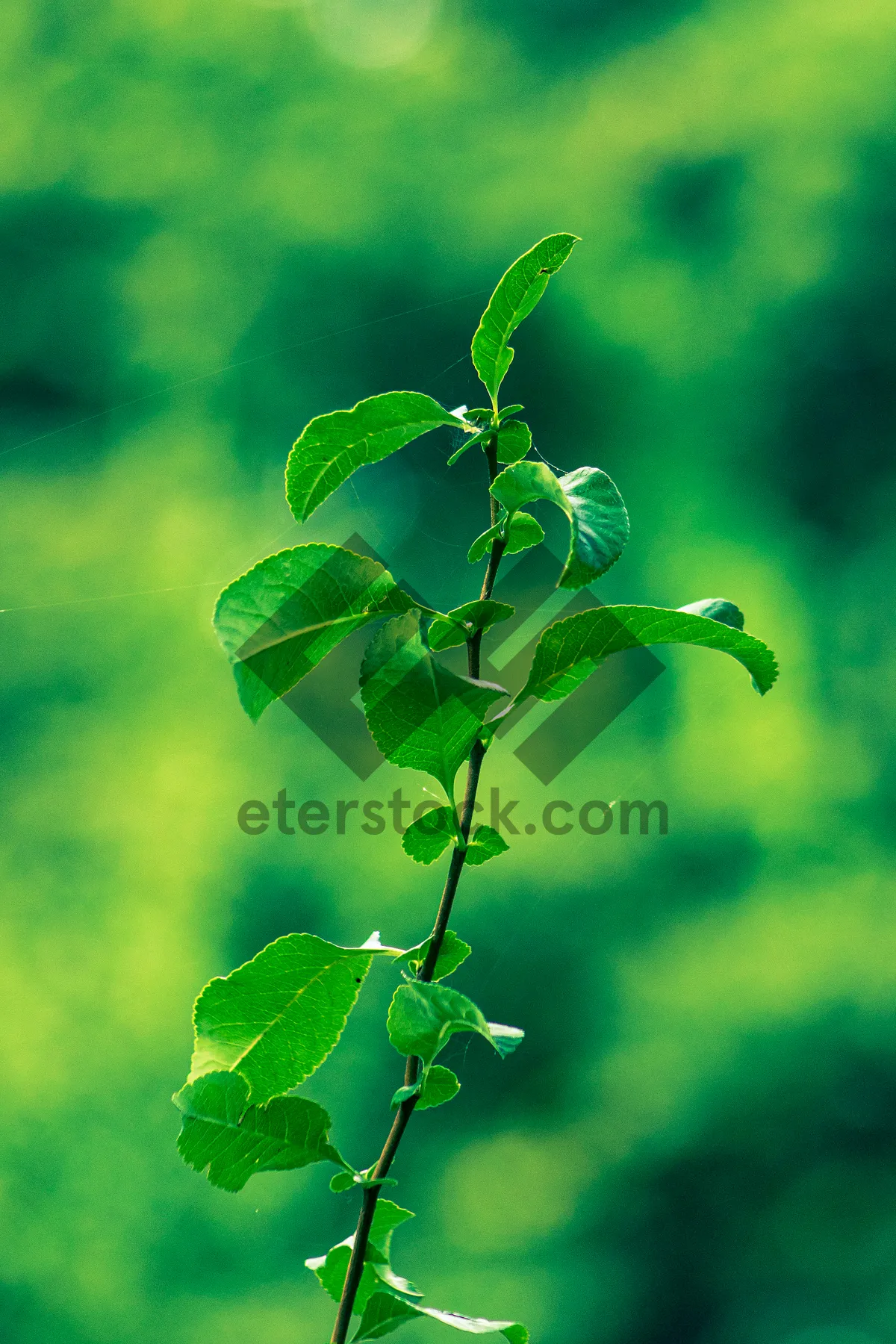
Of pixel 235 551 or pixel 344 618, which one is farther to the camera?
pixel 235 551

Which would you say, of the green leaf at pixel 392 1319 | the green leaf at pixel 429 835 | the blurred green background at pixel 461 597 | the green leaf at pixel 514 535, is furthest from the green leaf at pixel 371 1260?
the blurred green background at pixel 461 597

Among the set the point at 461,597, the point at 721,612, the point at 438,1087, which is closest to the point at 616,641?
the point at 721,612

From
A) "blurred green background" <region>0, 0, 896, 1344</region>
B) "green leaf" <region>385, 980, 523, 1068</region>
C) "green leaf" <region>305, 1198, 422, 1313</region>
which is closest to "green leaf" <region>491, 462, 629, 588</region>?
"green leaf" <region>385, 980, 523, 1068</region>

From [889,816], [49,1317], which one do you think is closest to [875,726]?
[889,816]

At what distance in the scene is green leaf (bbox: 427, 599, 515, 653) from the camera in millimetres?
300

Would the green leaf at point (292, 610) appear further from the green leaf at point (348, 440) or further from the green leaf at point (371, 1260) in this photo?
the green leaf at point (371, 1260)

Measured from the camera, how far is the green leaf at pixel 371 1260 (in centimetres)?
34

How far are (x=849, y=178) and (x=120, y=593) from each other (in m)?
0.70

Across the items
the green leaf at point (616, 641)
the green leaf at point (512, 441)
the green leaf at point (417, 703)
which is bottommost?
the green leaf at point (417, 703)

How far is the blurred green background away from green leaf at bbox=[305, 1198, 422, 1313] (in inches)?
14.0

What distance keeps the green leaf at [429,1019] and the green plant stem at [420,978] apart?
2 cm

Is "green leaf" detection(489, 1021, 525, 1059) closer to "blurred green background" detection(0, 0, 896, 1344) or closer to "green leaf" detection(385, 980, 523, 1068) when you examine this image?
"green leaf" detection(385, 980, 523, 1068)

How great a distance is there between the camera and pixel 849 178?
790mm

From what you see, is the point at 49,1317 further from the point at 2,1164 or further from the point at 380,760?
the point at 380,760
